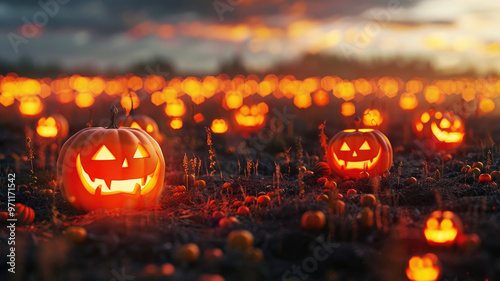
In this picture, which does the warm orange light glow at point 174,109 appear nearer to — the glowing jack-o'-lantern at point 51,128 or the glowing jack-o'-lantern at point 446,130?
the glowing jack-o'-lantern at point 51,128

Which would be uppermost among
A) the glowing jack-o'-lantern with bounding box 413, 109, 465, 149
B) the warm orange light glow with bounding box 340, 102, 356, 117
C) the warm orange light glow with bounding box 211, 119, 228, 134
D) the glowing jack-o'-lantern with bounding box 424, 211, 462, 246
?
the warm orange light glow with bounding box 340, 102, 356, 117

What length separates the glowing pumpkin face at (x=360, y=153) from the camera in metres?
7.51

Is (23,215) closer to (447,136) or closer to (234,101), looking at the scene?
(447,136)

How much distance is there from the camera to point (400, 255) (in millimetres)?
4270

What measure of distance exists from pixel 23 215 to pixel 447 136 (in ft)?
28.6

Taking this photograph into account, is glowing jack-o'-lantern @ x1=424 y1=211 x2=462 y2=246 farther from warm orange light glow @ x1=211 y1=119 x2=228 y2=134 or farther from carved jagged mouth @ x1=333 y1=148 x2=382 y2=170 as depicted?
warm orange light glow @ x1=211 y1=119 x2=228 y2=134

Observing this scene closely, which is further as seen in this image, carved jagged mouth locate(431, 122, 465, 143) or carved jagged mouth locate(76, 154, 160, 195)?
carved jagged mouth locate(431, 122, 465, 143)

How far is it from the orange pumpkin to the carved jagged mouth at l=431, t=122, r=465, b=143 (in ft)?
28.0

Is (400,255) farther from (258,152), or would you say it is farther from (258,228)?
(258,152)

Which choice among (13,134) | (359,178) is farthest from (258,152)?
(13,134)

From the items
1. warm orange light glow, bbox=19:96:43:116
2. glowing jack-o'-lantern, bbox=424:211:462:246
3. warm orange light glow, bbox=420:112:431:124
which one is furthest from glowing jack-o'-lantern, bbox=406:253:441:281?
warm orange light glow, bbox=19:96:43:116

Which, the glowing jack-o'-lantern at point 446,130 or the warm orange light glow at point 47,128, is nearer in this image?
the glowing jack-o'-lantern at point 446,130

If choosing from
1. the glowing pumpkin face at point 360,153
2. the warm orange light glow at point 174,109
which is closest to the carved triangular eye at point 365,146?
the glowing pumpkin face at point 360,153

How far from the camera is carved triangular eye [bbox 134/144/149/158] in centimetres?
600
